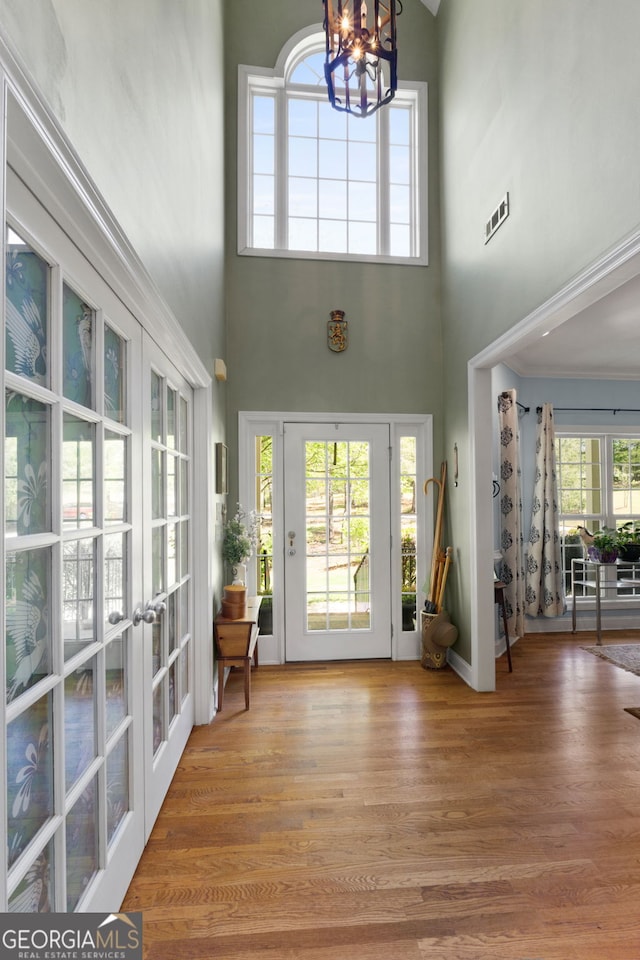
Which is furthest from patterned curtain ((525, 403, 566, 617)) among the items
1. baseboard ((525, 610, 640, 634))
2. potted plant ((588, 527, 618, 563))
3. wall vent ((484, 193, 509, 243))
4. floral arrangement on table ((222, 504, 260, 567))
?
floral arrangement on table ((222, 504, 260, 567))

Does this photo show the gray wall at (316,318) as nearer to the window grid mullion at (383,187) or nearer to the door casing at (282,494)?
the door casing at (282,494)

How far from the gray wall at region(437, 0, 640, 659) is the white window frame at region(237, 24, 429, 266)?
0.20 m

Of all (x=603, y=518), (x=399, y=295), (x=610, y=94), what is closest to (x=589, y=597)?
(x=603, y=518)

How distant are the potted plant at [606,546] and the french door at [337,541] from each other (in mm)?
2183

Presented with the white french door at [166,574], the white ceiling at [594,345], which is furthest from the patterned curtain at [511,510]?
the white french door at [166,574]

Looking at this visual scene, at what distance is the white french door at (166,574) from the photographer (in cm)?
190

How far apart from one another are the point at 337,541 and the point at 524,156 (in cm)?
280

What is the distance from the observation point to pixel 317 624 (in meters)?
4.06

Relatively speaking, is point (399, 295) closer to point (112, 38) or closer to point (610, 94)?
point (610, 94)

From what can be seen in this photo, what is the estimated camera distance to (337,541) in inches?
160

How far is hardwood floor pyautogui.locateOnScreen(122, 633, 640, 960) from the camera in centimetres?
154

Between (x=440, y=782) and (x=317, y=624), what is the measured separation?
1.83m

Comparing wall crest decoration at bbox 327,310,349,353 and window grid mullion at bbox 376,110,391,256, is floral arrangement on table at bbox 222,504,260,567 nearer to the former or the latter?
wall crest decoration at bbox 327,310,349,353

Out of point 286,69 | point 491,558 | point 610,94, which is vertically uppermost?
point 286,69
